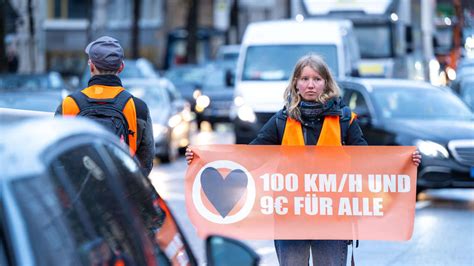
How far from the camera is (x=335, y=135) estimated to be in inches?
259

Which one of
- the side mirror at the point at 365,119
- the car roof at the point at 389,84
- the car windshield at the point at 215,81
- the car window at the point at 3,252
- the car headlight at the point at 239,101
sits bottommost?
the car windshield at the point at 215,81

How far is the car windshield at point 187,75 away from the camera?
37.0 meters

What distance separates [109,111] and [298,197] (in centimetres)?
114

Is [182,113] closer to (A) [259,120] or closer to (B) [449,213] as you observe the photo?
(A) [259,120]

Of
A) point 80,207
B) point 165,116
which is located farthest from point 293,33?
point 80,207

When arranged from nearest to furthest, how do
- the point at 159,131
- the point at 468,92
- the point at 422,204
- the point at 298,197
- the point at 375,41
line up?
the point at 298,197, the point at 422,204, the point at 468,92, the point at 159,131, the point at 375,41

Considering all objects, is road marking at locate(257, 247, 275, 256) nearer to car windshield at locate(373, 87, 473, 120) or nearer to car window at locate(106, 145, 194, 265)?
car windshield at locate(373, 87, 473, 120)

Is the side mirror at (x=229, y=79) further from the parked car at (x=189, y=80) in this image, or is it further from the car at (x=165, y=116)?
the parked car at (x=189, y=80)

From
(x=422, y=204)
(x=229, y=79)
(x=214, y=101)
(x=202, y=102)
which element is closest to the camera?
(x=422, y=204)

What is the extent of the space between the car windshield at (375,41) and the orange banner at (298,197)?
23.8 m

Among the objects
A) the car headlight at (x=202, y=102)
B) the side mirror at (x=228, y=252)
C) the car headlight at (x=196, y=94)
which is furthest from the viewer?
the car headlight at (x=196, y=94)

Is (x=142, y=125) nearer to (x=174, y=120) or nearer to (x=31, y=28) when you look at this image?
(x=174, y=120)

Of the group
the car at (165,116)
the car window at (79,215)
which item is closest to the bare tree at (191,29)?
the car at (165,116)

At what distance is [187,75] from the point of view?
37906 millimetres
